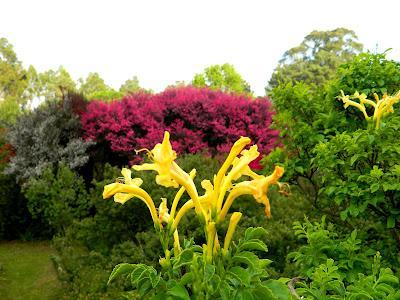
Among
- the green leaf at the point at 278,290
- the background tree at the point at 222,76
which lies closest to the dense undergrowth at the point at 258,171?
the green leaf at the point at 278,290

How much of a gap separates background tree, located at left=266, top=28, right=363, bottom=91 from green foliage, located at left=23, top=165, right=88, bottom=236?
28.5 m

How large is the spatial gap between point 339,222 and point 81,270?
110 inches

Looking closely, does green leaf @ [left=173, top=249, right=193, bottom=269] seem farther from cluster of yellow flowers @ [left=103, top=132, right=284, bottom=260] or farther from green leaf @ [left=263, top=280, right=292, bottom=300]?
green leaf @ [left=263, top=280, right=292, bottom=300]

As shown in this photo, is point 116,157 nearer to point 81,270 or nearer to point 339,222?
point 81,270

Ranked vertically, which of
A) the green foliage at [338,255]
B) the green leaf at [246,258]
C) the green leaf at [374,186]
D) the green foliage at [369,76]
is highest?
the green foliage at [369,76]

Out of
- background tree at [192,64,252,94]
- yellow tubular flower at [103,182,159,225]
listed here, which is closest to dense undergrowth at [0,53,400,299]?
yellow tubular flower at [103,182,159,225]

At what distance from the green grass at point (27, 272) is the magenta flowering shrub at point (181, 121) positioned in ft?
7.89

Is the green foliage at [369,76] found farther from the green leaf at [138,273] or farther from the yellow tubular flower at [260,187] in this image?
the green leaf at [138,273]

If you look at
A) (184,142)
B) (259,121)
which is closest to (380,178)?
(184,142)

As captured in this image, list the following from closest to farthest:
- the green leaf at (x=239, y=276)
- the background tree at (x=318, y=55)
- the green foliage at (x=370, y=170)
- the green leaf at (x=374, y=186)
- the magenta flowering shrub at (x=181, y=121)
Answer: the green leaf at (x=239, y=276), the green leaf at (x=374, y=186), the green foliage at (x=370, y=170), the magenta flowering shrub at (x=181, y=121), the background tree at (x=318, y=55)

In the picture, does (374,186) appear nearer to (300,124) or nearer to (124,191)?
(300,124)

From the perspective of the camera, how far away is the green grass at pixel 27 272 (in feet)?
22.1

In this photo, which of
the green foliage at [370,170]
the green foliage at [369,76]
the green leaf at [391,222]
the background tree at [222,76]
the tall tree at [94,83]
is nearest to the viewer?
the green foliage at [370,170]

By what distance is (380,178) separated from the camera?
301cm
